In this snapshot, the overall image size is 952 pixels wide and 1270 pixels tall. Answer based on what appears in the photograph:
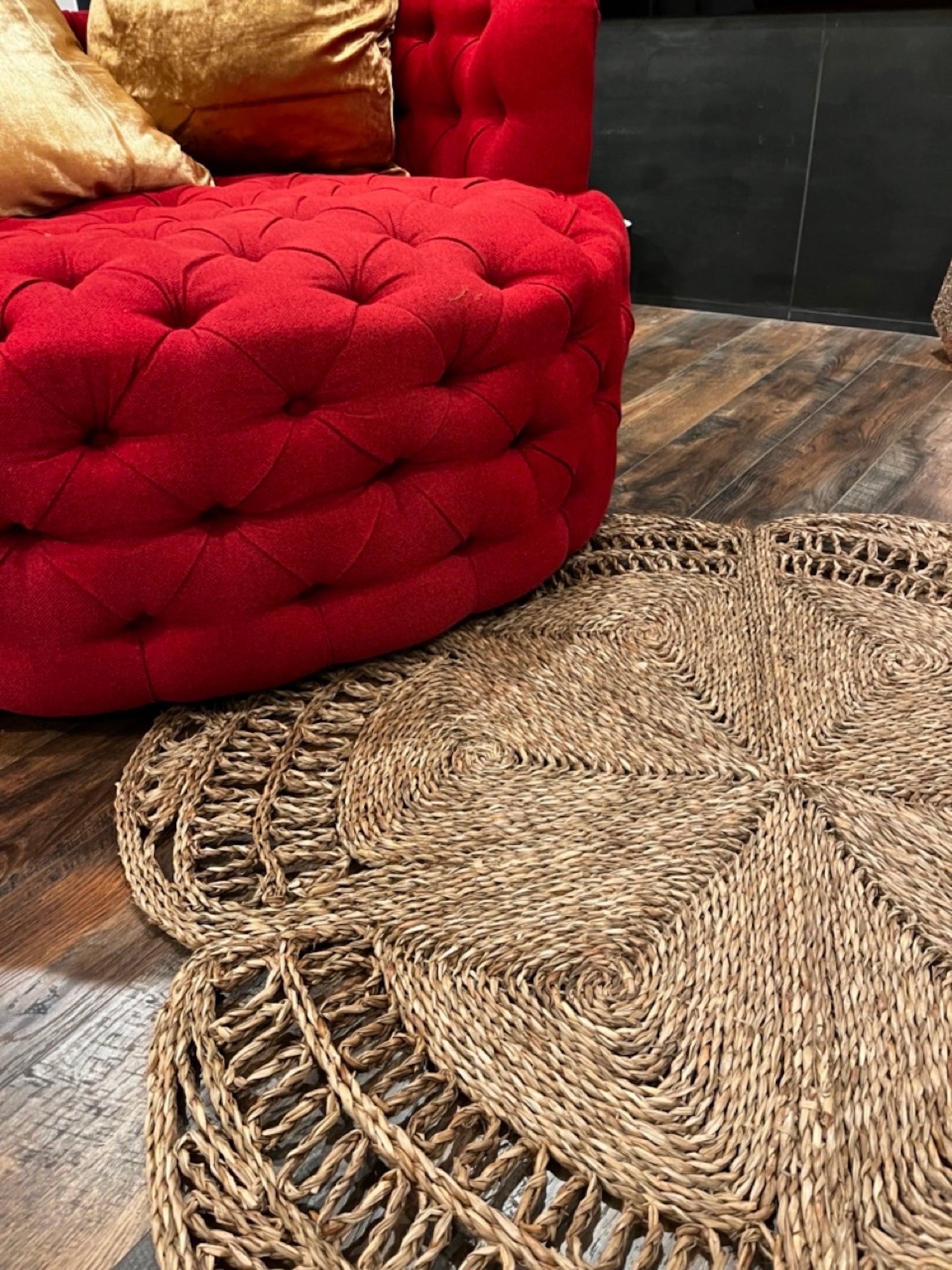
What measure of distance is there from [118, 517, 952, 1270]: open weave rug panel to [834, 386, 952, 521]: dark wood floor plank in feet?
1.16

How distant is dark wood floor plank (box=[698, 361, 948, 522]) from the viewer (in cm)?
162

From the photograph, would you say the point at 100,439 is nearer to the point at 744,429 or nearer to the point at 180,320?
the point at 180,320

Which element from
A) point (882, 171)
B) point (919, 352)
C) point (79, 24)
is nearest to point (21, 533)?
point (79, 24)

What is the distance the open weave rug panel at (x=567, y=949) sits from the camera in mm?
649

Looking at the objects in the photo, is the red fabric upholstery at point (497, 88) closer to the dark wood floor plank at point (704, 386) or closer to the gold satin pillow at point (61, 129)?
the gold satin pillow at point (61, 129)

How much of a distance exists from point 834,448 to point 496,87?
2.89 ft

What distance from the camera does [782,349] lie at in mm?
2457

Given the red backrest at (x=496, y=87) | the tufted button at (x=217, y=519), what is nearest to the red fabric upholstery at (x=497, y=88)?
the red backrest at (x=496, y=87)

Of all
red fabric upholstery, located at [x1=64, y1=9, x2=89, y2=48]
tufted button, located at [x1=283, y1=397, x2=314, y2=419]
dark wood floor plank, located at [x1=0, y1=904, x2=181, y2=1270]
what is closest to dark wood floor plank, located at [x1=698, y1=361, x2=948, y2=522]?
tufted button, located at [x1=283, y1=397, x2=314, y2=419]

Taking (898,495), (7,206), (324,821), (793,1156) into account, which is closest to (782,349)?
(898,495)

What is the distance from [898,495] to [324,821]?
3.79 ft

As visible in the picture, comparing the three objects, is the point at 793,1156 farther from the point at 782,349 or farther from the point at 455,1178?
the point at 782,349

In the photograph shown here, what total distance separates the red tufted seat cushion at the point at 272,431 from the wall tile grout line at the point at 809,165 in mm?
1676

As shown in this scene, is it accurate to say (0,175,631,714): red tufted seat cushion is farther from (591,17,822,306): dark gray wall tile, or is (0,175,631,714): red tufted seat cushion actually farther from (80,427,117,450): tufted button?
(591,17,822,306): dark gray wall tile
